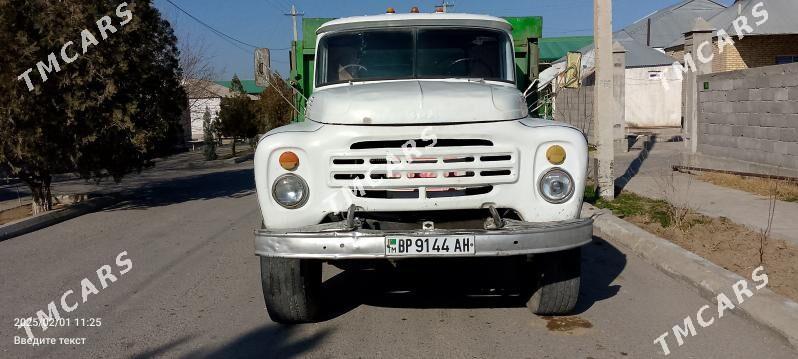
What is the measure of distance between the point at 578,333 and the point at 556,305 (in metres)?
0.32

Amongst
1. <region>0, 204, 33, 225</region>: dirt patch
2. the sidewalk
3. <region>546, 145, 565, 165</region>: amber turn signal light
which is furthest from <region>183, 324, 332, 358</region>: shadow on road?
<region>0, 204, 33, 225</region>: dirt patch

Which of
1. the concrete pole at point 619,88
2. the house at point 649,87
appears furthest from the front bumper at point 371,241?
the house at point 649,87

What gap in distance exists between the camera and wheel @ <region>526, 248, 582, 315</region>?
509 cm

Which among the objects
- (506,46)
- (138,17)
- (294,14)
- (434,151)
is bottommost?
(434,151)

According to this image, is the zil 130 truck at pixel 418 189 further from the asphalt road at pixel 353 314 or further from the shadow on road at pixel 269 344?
the asphalt road at pixel 353 314

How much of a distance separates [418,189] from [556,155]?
95 centimetres

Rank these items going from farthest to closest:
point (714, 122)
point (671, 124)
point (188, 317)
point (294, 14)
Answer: point (294, 14) < point (671, 124) < point (714, 122) < point (188, 317)

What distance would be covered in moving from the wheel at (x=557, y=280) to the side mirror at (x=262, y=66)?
3.43m

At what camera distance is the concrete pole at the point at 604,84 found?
414 inches

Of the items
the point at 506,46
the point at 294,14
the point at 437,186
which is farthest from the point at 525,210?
the point at 294,14

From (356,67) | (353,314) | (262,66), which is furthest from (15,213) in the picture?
(353,314)

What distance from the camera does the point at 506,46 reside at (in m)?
6.30

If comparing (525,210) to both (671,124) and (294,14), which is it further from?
(294,14)

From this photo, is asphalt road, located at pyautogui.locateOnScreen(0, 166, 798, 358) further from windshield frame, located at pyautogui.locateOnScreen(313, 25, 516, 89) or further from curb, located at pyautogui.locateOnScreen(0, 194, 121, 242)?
curb, located at pyautogui.locateOnScreen(0, 194, 121, 242)
